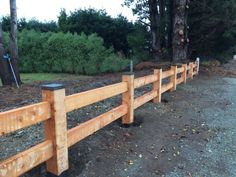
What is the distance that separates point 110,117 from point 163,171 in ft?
3.88

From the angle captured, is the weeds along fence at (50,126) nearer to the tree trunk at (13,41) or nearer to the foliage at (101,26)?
the tree trunk at (13,41)

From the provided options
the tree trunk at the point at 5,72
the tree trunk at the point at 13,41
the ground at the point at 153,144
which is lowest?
the ground at the point at 153,144

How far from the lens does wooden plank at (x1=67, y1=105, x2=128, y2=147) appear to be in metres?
3.62

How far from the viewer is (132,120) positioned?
5438 millimetres

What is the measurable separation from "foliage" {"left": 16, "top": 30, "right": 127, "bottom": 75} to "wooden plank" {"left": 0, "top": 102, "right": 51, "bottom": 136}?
14716mm

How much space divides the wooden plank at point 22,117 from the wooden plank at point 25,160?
0.86 feet

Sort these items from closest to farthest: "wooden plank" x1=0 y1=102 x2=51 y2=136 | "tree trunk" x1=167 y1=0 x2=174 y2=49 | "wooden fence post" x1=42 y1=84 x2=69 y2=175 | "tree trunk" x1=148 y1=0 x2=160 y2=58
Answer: "wooden plank" x1=0 y1=102 x2=51 y2=136, "wooden fence post" x1=42 y1=84 x2=69 y2=175, "tree trunk" x1=167 y1=0 x2=174 y2=49, "tree trunk" x1=148 y1=0 x2=160 y2=58

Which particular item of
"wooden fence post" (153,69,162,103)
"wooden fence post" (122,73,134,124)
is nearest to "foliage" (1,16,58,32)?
"wooden fence post" (153,69,162,103)

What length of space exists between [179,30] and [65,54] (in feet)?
25.5

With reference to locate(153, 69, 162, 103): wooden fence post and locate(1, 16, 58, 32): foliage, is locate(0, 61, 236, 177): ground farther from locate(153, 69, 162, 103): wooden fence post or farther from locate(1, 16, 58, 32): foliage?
locate(1, 16, 58, 32): foliage

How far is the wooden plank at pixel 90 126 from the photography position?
3623 millimetres

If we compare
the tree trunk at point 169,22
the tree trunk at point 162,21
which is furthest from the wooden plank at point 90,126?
the tree trunk at point 162,21

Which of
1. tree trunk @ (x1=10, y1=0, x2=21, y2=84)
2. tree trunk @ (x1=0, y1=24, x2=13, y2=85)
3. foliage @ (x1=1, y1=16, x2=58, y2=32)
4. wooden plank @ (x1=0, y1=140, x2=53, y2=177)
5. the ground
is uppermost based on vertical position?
foliage @ (x1=1, y1=16, x2=58, y2=32)

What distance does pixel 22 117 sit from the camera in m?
2.88
